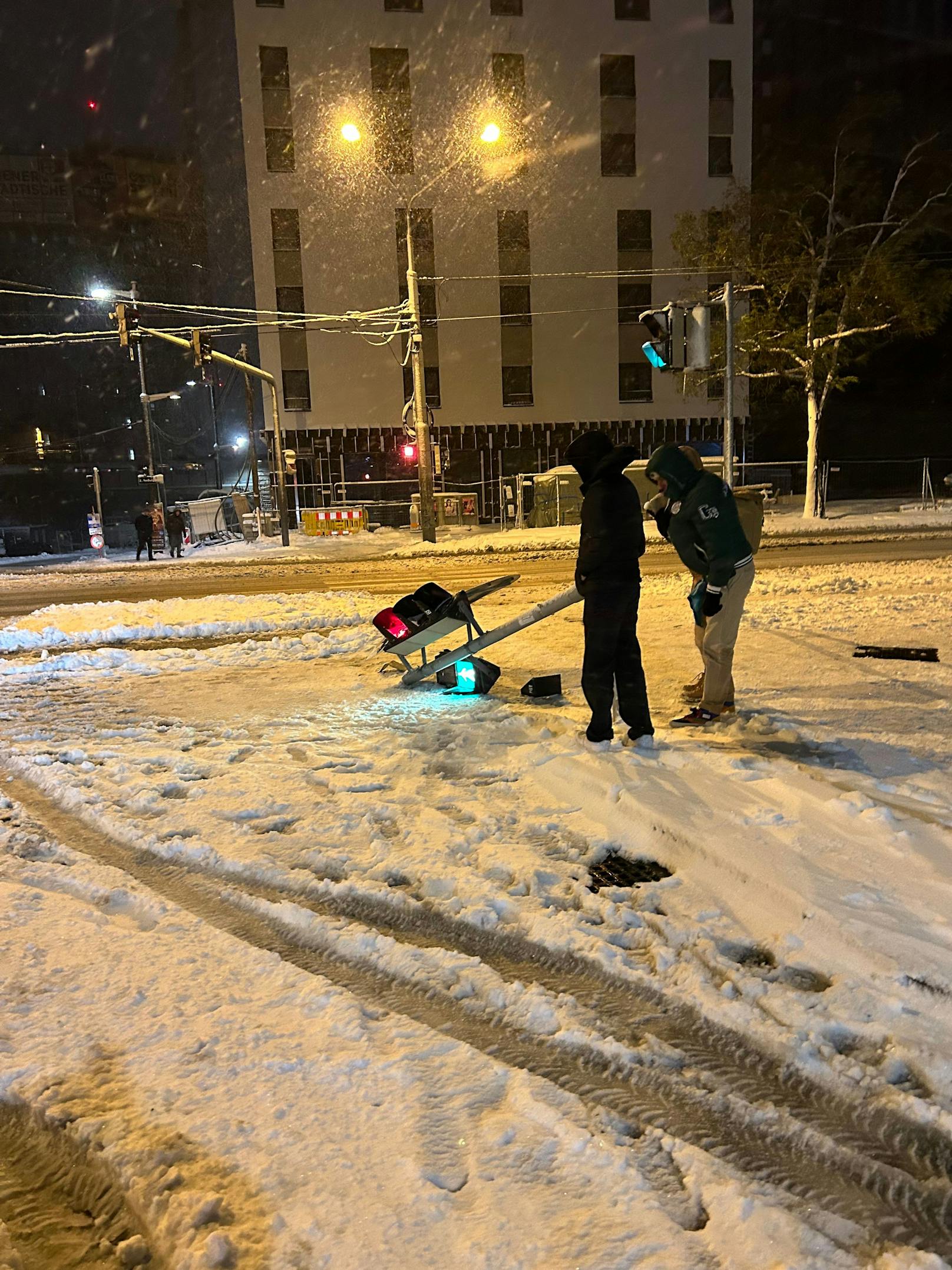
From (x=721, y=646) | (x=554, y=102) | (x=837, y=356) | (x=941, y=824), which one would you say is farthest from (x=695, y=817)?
(x=554, y=102)

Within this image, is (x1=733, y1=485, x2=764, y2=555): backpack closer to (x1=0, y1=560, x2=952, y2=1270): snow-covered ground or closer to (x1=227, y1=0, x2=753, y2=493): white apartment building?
(x1=0, y1=560, x2=952, y2=1270): snow-covered ground

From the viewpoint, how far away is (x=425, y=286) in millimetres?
35312

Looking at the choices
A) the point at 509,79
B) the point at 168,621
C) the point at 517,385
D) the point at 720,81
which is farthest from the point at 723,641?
the point at 720,81

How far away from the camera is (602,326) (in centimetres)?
3600

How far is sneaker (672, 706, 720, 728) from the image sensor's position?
5.95 metres

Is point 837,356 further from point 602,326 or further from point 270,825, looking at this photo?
point 270,825

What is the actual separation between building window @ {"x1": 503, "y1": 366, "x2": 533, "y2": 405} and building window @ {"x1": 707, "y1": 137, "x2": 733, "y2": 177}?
37.8 ft

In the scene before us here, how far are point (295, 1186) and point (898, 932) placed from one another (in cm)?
237

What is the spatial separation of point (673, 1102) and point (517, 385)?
36.1 meters

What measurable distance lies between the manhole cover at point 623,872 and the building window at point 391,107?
119 ft

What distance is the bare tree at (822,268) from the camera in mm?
24453

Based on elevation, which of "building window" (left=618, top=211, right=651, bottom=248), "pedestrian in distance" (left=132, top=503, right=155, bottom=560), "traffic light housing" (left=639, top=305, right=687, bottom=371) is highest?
"building window" (left=618, top=211, right=651, bottom=248)

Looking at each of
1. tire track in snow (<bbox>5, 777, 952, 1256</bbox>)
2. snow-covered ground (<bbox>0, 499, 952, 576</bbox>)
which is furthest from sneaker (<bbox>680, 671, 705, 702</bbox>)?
snow-covered ground (<bbox>0, 499, 952, 576</bbox>)

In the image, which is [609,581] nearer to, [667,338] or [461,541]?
[667,338]
